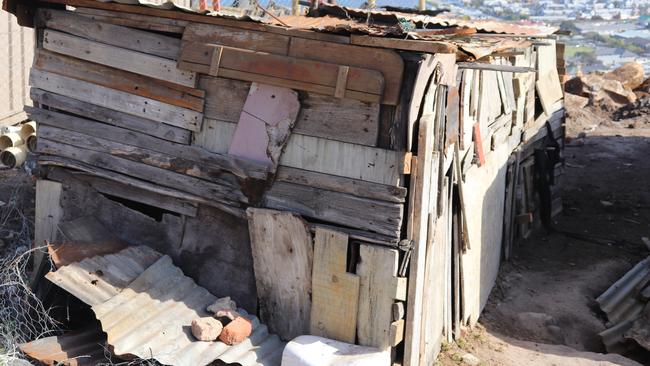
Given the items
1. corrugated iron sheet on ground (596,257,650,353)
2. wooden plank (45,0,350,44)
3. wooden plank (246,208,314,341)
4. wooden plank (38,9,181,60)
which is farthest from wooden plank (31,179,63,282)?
corrugated iron sheet on ground (596,257,650,353)

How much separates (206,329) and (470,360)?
9.29 ft

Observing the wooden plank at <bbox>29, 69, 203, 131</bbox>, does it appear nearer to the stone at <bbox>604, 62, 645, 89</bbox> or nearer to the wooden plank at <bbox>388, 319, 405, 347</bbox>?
the wooden plank at <bbox>388, 319, 405, 347</bbox>

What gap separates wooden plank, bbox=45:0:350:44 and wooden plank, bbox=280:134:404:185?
824mm

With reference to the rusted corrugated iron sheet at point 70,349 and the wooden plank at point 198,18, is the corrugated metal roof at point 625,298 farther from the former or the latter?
the rusted corrugated iron sheet at point 70,349

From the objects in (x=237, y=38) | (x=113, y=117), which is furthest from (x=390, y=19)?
(x=113, y=117)

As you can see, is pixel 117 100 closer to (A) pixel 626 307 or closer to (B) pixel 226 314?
(B) pixel 226 314

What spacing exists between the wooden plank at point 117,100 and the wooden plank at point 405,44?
63.3 inches

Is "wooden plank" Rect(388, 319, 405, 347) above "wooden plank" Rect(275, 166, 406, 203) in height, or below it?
below

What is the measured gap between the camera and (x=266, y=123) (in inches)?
271

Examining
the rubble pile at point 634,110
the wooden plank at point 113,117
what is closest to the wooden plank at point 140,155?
the wooden plank at point 113,117

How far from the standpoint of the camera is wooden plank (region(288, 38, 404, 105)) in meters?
6.38

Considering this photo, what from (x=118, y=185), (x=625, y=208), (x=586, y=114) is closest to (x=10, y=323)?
(x=118, y=185)

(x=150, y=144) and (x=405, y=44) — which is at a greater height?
(x=405, y=44)

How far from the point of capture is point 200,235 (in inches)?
294
